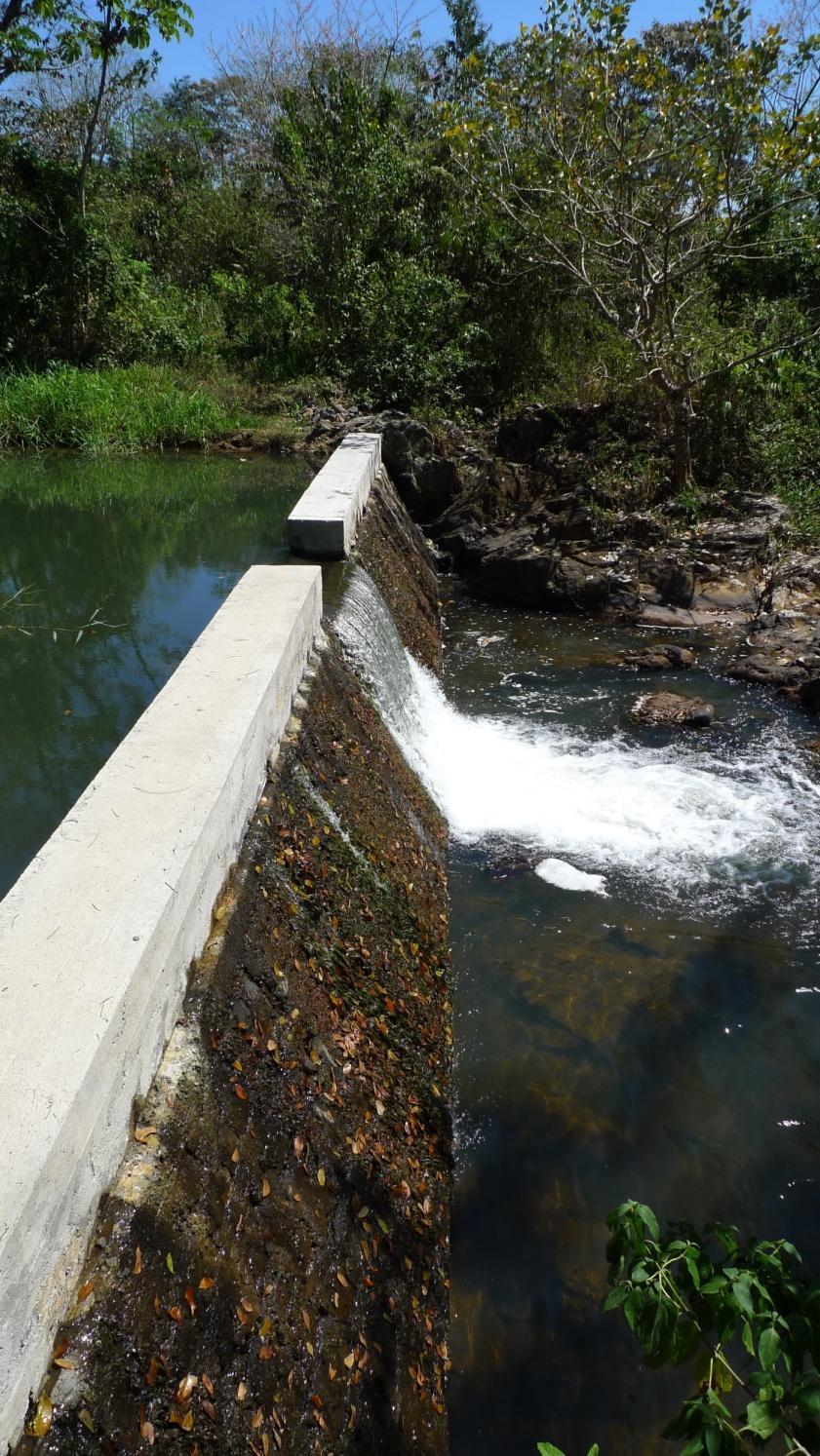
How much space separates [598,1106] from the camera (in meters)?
3.66

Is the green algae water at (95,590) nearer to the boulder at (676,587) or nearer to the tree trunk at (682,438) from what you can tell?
the boulder at (676,587)

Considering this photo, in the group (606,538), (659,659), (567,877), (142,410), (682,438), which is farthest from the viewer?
(142,410)

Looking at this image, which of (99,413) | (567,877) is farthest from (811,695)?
(99,413)

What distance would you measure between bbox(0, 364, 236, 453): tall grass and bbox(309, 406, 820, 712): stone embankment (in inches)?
143

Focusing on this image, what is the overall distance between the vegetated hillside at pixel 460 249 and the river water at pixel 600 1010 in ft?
20.9

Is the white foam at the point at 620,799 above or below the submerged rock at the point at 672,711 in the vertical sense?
below

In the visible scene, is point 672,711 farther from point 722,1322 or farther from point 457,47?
point 457,47

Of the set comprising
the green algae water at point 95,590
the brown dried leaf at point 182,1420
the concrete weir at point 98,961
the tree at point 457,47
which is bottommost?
the brown dried leaf at point 182,1420

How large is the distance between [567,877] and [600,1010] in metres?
1.05

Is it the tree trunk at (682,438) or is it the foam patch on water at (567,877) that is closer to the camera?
the foam patch on water at (567,877)

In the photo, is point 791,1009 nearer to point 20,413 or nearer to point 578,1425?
point 578,1425

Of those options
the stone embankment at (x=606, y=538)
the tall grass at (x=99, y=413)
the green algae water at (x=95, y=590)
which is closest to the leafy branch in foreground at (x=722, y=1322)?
the green algae water at (x=95, y=590)

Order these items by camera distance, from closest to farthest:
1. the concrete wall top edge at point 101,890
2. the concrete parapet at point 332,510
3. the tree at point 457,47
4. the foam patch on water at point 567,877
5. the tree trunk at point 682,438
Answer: the concrete wall top edge at point 101,890 → the foam patch on water at point 567,877 → the concrete parapet at point 332,510 → the tree trunk at point 682,438 → the tree at point 457,47

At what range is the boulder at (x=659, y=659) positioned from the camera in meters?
8.20
